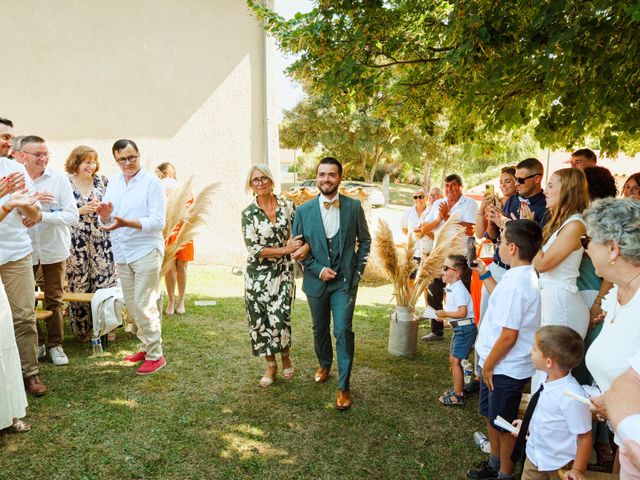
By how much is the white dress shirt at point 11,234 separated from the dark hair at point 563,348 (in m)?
4.08

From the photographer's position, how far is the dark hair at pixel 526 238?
298 centimetres

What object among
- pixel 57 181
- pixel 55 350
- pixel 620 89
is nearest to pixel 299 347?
pixel 55 350

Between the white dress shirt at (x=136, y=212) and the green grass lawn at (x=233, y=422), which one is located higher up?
the white dress shirt at (x=136, y=212)

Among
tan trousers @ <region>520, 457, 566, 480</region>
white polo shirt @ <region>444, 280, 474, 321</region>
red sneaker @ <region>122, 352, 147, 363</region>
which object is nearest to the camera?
tan trousers @ <region>520, 457, 566, 480</region>

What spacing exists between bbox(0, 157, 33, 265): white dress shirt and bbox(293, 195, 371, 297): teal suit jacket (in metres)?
2.40

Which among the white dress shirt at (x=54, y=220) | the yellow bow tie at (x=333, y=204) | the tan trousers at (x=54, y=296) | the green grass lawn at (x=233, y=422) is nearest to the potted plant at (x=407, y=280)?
the green grass lawn at (x=233, y=422)

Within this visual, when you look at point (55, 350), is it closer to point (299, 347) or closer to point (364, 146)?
point (299, 347)

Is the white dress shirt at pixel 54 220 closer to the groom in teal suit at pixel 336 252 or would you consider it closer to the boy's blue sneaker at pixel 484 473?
the groom in teal suit at pixel 336 252

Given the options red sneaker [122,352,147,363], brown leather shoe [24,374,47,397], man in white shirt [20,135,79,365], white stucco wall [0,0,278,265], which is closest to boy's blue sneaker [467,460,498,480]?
red sneaker [122,352,147,363]

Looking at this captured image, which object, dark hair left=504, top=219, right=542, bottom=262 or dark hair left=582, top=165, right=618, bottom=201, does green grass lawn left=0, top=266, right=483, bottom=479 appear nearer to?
dark hair left=504, top=219, right=542, bottom=262

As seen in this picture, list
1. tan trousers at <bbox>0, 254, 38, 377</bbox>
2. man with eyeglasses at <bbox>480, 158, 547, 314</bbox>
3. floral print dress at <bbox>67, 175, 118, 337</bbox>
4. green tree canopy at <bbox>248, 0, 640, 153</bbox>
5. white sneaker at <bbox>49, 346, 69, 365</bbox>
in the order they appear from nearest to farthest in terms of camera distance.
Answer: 1. green tree canopy at <bbox>248, 0, 640, 153</bbox>
2. tan trousers at <bbox>0, 254, 38, 377</bbox>
3. man with eyeglasses at <bbox>480, 158, 547, 314</bbox>
4. white sneaker at <bbox>49, 346, 69, 365</bbox>
5. floral print dress at <bbox>67, 175, 118, 337</bbox>

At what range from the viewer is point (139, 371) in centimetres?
485

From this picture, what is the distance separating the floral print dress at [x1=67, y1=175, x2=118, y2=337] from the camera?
5566 mm

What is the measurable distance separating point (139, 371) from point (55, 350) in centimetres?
103
